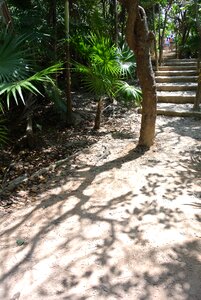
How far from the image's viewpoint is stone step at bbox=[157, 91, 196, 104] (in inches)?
268

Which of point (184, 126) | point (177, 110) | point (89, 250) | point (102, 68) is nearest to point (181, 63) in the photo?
point (177, 110)

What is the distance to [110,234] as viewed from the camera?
8.41 feet

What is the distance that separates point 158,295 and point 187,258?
0.43 metres

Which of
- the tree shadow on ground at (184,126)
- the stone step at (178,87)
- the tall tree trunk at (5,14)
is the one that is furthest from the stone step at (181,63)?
the tall tree trunk at (5,14)

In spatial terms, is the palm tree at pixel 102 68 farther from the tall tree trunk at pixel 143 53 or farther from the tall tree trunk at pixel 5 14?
the tall tree trunk at pixel 5 14

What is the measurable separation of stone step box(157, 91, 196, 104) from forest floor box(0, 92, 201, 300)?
2318 mm

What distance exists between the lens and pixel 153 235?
252 cm

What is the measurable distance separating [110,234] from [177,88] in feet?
18.7

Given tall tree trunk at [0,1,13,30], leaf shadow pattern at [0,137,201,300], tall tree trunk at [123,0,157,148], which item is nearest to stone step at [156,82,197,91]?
tall tree trunk at [123,0,157,148]

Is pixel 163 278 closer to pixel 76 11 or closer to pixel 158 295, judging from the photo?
pixel 158 295

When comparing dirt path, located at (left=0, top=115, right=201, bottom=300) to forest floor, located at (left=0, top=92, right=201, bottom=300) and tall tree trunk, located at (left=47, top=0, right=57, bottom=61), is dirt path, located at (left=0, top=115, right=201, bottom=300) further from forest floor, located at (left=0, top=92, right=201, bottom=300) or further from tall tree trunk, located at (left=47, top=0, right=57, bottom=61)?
tall tree trunk, located at (left=47, top=0, right=57, bottom=61)

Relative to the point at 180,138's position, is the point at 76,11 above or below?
above

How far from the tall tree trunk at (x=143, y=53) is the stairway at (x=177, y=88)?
6.88 feet

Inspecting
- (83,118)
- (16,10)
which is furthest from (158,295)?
(16,10)
